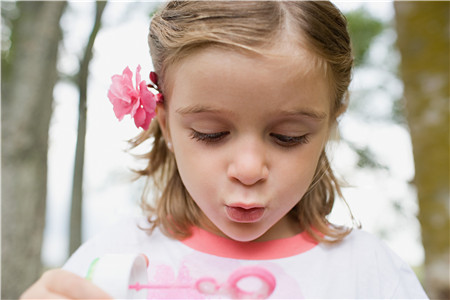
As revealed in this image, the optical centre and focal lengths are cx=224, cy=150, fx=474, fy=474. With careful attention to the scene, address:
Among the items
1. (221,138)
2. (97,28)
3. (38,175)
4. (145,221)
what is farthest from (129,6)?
(221,138)

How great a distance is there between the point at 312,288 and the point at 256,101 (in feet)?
1.83

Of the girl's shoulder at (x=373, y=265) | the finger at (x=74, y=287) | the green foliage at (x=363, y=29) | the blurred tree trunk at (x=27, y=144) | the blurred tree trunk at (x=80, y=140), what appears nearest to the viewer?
the finger at (x=74, y=287)

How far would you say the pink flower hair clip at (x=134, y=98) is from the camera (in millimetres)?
1346

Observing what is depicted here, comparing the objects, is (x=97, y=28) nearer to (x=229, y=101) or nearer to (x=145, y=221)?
(x=145, y=221)

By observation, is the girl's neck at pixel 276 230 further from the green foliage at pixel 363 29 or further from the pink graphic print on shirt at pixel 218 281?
the green foliage at pixel 363 29

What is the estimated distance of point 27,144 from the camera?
2967 mm

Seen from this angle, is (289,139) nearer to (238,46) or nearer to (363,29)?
(238,46)

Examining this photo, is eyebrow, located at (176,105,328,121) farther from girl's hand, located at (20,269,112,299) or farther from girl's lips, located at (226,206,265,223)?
girl's hand, located at (20,269,112,299)

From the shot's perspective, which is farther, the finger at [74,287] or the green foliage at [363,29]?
the green foliage at [363,29]

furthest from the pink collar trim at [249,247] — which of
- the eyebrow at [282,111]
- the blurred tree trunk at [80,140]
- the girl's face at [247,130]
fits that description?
the blurred tree trunk at [80,140]

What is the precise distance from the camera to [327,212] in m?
1.51

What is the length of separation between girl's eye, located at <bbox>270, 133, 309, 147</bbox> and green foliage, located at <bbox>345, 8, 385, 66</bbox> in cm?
499

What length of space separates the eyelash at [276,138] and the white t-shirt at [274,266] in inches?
13.9

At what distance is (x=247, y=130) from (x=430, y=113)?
214 cm
